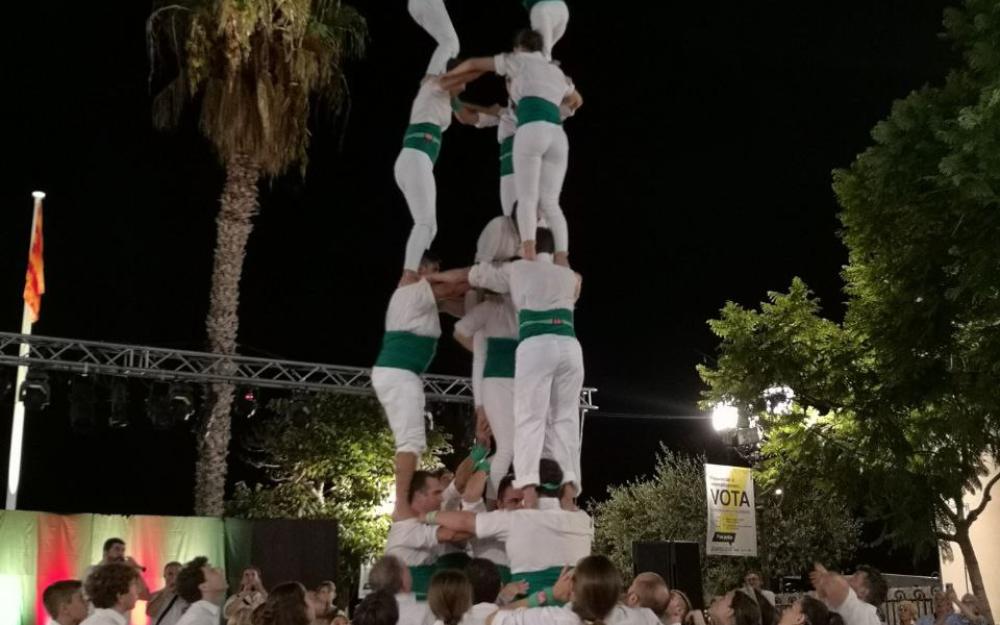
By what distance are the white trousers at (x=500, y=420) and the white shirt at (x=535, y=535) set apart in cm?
133

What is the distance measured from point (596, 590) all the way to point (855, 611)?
2480mm

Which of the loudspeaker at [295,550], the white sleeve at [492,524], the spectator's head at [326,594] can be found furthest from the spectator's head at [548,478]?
the loudspeaker at [295,550]

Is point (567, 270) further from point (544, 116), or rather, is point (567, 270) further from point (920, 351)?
point (920, 351)

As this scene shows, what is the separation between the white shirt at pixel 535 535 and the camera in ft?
21.9

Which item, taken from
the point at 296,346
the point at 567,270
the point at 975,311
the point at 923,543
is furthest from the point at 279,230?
the point at 567,270

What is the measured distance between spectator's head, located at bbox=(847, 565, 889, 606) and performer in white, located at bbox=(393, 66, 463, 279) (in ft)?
12.5

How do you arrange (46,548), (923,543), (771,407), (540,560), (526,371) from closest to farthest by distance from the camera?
(540,560) → (526,371) → (46,548) → (923,543) → (771,407)

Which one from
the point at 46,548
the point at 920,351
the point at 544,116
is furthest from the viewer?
the point at 46,548

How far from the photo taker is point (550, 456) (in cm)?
777

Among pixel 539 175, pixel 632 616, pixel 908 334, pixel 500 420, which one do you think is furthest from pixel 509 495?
pixel 908 334

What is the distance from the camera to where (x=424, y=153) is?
354 inches

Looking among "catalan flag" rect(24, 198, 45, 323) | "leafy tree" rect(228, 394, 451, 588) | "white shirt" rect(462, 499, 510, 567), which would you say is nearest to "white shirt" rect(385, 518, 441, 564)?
"white shirt" rect(462, 499, 510, 567)

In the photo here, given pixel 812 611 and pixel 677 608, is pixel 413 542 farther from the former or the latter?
pixel 812 611

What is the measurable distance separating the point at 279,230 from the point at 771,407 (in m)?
13.8
